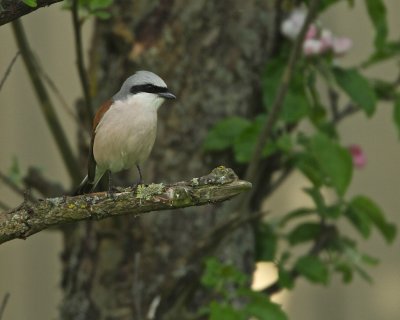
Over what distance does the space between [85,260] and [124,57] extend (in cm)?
73

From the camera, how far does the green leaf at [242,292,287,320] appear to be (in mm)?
2711

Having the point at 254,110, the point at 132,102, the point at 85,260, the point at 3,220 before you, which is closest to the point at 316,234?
the point at 254,110

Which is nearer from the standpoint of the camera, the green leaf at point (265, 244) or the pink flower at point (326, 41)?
the pink flower at point (326, 41)

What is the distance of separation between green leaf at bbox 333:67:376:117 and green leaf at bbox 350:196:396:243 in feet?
1.06

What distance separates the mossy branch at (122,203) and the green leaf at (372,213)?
158 centimetres

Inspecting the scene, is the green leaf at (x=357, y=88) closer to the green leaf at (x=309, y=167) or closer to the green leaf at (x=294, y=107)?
the green leaf at (x=294, y=107)

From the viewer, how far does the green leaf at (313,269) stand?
10.4 ft

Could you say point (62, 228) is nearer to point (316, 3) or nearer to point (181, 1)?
point (181, 1)

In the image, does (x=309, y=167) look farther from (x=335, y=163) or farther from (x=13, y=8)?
(x=13, y=8)

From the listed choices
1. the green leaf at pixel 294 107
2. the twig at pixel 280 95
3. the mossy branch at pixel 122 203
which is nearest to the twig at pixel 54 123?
the twig at pixel 280 95

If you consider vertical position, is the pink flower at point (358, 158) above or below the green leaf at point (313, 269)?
above

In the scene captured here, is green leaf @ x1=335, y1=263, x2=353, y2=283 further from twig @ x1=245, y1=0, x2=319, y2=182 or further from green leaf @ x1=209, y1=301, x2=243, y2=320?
green leaf @ x1=209, y1=301, x2=243, y2=320

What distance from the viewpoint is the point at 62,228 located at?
3342 millimetres

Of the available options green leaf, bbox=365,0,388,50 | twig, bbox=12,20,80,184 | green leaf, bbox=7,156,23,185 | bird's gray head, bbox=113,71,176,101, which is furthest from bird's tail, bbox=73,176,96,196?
green leaf, bbox=365,0,388,50
